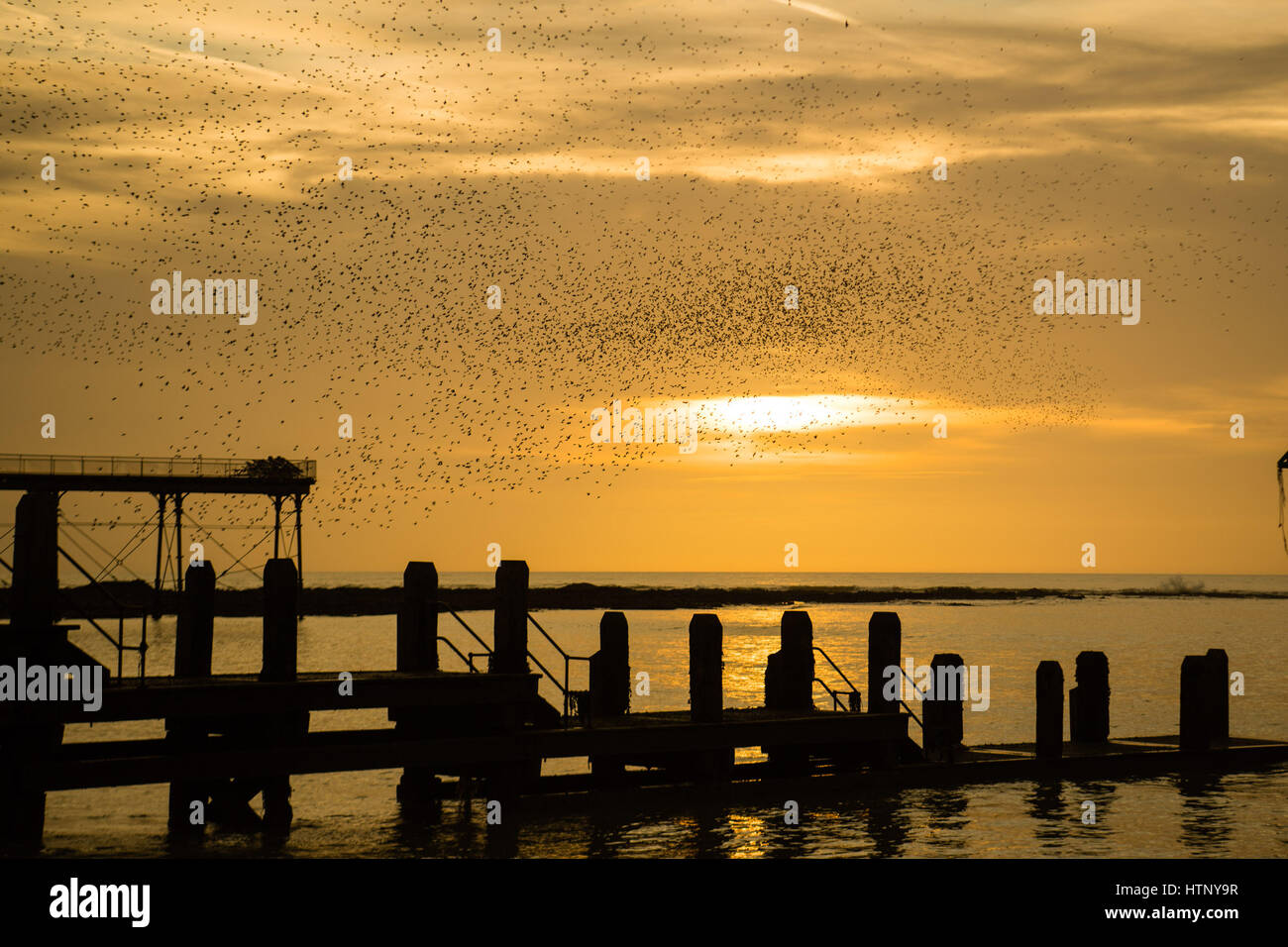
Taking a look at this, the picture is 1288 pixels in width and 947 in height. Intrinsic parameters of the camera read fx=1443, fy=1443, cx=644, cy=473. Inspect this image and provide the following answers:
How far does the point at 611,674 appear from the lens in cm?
2294

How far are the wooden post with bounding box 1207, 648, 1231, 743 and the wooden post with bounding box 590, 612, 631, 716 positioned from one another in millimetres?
12717

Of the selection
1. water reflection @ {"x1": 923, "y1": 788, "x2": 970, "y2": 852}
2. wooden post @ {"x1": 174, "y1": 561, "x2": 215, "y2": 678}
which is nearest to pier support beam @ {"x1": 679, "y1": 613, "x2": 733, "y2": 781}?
water reflection @ {"x1": 923, "y1": 788, "x2": 970, "y2": 852}

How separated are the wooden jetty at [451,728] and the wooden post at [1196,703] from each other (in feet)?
0.50

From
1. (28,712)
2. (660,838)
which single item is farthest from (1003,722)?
(28,712)

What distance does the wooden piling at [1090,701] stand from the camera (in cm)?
2859

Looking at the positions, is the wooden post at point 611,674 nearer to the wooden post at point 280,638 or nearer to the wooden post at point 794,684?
the wooden post at point 794,684

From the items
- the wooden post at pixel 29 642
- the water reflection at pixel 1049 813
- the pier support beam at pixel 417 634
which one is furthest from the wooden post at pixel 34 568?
the water reflection at pixel 1049 813

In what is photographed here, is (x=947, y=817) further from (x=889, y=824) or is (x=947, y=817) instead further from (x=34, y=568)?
(x=34, y=568)

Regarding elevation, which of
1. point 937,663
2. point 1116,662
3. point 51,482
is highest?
point 51,482

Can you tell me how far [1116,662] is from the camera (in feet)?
292

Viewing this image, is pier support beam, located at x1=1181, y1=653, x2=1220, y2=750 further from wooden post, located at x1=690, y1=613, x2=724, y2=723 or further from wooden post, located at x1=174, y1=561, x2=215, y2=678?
wooden post, located at x1=174, y1=561, x2=215, y2=678

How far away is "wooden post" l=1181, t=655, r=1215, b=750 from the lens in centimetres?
2809
